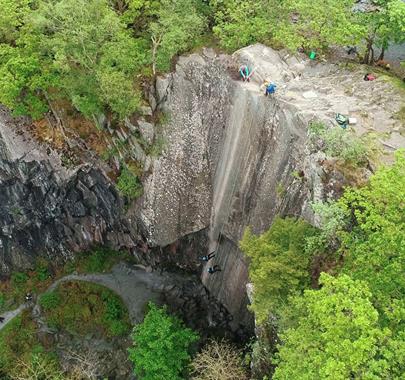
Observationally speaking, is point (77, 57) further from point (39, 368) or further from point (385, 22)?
point (39, 368)

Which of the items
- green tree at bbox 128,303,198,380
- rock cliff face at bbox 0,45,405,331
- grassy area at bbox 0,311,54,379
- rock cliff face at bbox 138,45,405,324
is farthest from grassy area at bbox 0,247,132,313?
green tree at bbox 128,303,198,380

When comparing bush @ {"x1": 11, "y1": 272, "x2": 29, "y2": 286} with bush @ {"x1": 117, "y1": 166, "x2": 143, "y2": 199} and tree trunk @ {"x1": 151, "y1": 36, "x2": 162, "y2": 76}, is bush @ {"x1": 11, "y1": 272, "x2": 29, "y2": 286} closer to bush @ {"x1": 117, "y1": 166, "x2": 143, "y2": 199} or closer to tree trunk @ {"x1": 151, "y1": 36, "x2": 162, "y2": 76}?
bush @ {"x1": 117, "y1": 166, "x2": 143, "y2": 199}

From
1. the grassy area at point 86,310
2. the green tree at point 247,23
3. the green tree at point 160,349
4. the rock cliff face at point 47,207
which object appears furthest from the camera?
the grassy area at point 86,310

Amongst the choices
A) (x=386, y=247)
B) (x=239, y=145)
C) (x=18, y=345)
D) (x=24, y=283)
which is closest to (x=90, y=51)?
(x=239, y=145)

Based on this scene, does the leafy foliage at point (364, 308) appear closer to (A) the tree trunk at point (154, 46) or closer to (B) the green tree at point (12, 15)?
(A) the tree trunk at point (154, 46)

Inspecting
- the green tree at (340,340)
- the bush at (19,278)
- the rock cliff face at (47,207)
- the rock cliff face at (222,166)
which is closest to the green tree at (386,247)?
the green tree at (340,340)

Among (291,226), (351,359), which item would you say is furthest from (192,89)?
(351,359)

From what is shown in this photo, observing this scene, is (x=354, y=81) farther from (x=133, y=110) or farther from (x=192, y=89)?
(x=133, y=110)
